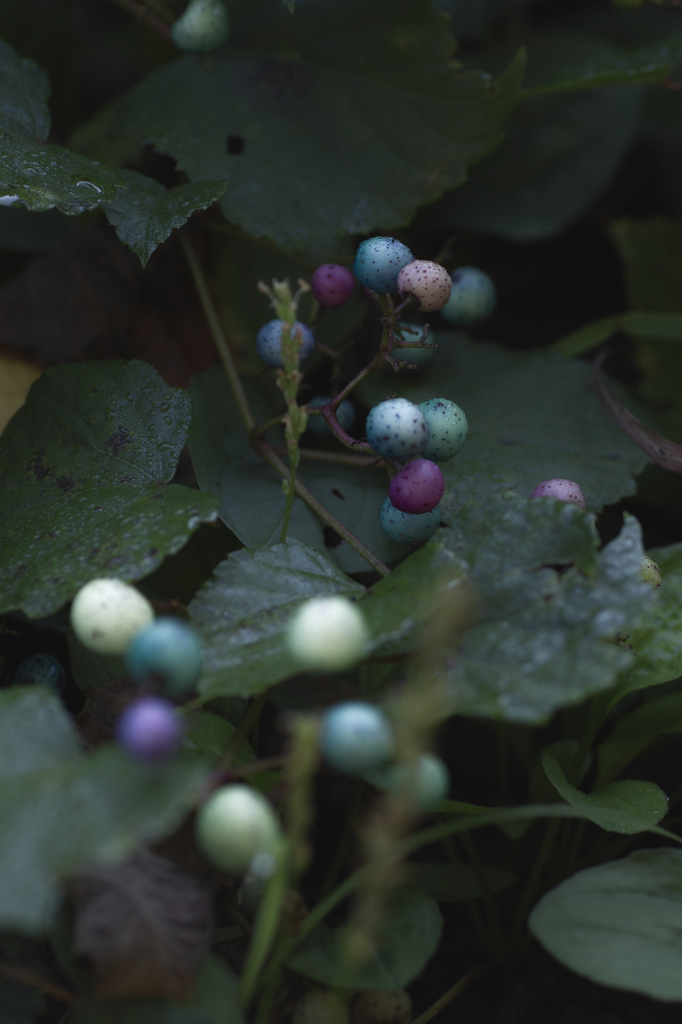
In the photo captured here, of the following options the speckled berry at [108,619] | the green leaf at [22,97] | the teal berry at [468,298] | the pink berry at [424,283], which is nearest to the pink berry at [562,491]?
the pink berry at [424,283]

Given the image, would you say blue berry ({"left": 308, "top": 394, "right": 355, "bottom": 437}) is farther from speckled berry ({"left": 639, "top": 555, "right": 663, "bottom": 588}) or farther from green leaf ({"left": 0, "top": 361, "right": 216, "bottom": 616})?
speckled berry ({"left": 639, "top": 555, "right": 663, "bottom": 588})

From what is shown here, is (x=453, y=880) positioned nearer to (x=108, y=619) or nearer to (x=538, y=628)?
(x=538, y=628)

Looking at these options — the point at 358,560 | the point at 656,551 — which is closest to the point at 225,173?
the point at 358,560

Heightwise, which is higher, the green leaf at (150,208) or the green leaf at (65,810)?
the green leaf at (150,208)

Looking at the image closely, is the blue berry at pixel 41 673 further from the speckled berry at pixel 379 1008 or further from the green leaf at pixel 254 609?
the speckled berry at pixel 379 1008

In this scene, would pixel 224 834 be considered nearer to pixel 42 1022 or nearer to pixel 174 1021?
pixel 174 1021

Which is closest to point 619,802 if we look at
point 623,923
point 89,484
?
point 623,923
